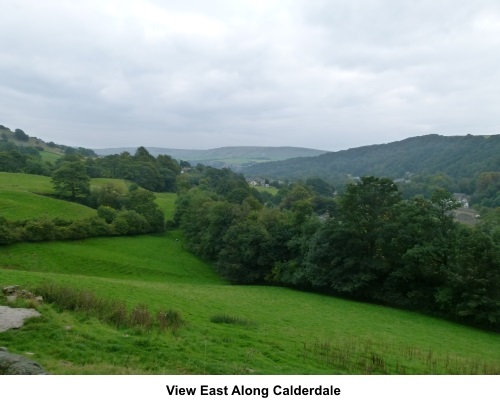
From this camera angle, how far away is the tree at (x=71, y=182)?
7725 cm

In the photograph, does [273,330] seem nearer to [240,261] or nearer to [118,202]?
[240,261]

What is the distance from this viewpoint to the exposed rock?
893 cm

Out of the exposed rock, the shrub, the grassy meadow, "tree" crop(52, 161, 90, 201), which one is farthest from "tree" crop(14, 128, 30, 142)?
the exposed rock

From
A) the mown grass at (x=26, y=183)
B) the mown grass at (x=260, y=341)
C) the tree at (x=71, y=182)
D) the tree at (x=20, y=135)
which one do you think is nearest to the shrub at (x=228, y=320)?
the mown grass at (x=260, y=341)

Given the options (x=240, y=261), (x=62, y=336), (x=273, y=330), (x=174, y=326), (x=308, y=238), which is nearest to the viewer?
(x=62, y=336)

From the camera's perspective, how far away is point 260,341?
15984 millimetres

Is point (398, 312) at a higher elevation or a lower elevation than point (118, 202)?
lower

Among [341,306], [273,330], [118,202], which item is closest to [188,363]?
[273,330]

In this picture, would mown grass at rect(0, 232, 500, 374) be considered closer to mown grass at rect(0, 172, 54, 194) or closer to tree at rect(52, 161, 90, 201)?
tree at rect(52, 161, 90, 201)

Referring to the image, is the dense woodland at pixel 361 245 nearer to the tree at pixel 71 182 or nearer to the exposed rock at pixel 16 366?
the tree at pixel 71 182

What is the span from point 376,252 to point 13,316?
37.4m

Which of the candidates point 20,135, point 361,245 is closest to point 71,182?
point 361,245

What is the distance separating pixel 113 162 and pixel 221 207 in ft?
258

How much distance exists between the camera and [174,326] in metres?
16.2
